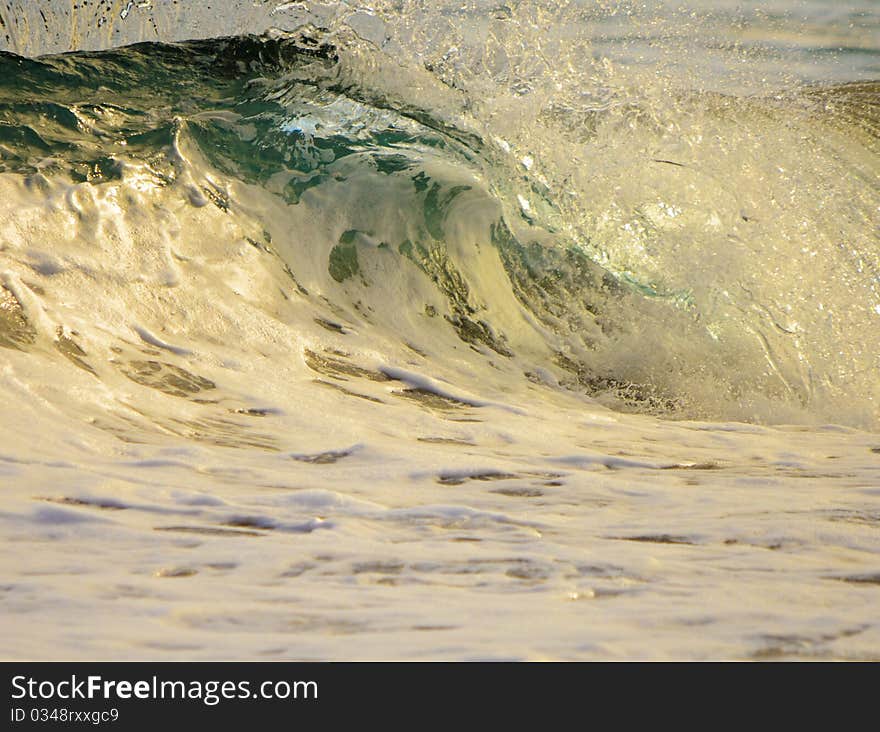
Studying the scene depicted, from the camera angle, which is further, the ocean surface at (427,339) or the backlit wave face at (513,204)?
the backlit wave face at (513,204)

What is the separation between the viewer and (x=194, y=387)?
3684 millimetres

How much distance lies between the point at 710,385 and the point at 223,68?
3523mm

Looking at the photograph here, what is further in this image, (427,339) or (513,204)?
(513,204)

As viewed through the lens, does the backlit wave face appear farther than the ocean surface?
Yes

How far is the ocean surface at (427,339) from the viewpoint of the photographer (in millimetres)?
2102

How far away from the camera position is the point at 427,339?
4910 mm

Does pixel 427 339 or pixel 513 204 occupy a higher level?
pixel 513 204

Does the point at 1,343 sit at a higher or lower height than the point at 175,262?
lower

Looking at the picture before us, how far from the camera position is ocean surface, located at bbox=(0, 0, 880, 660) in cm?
210

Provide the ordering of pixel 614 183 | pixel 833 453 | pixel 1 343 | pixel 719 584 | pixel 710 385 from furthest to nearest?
pixel 614 183, pixel 710 385, pixel 833 453, pixel 1 343, pixel 719 584
